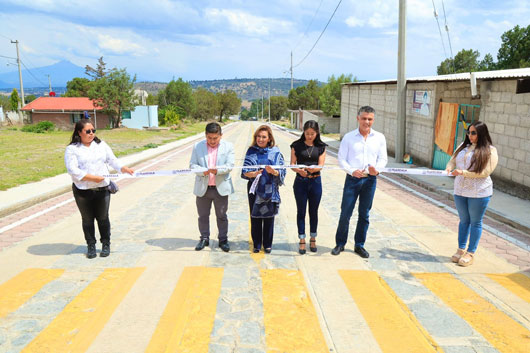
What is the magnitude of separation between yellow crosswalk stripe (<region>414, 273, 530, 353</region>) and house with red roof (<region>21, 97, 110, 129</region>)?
49857 mm

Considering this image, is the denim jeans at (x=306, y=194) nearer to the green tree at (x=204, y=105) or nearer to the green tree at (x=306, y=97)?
the green tree at (x=204, y=105)

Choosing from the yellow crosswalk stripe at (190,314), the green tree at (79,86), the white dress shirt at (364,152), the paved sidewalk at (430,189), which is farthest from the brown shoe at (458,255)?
the green tree at (79,86)

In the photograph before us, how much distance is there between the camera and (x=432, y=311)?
4.11 metres

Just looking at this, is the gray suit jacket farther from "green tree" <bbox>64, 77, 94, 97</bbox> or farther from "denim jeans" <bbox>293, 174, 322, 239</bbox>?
"green tree" <bbox>64, 77, 94, 97</bbox>

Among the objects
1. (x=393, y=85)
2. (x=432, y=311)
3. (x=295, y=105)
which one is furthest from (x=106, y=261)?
(x=295, y=105)

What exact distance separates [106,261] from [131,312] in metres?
1.67

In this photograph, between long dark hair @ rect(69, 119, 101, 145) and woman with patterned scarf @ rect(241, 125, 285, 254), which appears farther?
woman with patterned scarf @ rect(241, 125, 285, 254)

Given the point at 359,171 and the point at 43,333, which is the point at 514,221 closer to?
the point at 359,171

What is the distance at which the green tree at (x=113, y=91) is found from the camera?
44656 mm

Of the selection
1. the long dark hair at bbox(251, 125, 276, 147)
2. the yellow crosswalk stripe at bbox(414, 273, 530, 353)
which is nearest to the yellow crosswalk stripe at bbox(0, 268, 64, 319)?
the long dark hair at bbox(251, 125, 276, 147)

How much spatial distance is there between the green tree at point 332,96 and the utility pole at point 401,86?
31.8 metres

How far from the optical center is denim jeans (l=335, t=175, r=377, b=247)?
18.1ft

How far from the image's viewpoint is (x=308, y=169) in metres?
5.40

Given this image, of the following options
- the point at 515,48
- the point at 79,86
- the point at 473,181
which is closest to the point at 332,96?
the point at 515,48
